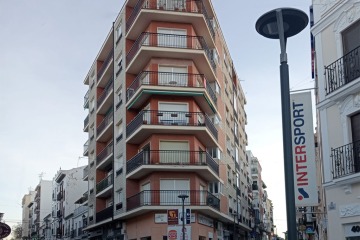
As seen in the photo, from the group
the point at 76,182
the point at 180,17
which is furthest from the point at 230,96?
the point at 76,182

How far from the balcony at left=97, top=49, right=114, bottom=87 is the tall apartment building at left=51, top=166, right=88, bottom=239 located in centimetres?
2366

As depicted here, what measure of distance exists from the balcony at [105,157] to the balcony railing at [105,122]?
1.89 meters

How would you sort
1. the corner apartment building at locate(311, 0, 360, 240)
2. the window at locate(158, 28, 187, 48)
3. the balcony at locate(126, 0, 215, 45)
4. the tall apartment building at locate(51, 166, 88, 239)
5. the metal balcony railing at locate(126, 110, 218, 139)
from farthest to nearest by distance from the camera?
the tall apartment building at locate(51, 166, 88, 239)
the window at locate(158, 28, 187, 48)
the balcony at locate(126, 0, 215, 45)
the metal balcony railing at locate(126, 110, 218, 139)
the corner apartment building at locate(311, 0, 360, 240)

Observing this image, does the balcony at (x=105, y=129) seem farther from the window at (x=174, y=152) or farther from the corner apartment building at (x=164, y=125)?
the window at (x=174, y=152)

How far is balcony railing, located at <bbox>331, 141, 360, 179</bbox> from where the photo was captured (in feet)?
44.7

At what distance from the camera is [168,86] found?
35156 millimetres

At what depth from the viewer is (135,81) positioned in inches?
1479

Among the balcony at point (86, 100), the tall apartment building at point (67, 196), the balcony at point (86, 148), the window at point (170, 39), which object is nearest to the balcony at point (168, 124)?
the window at point (170, 39)

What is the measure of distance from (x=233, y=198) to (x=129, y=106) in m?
16.3

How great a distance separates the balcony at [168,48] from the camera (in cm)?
3566

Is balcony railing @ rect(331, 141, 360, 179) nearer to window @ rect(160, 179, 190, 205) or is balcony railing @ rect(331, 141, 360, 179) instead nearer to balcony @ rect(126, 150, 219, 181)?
balcony @ rect(126, 150, 219, 181)

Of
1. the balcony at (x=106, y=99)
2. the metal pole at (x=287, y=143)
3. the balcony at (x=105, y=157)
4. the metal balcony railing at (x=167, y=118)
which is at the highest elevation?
the balcony at (x=106, y=99)

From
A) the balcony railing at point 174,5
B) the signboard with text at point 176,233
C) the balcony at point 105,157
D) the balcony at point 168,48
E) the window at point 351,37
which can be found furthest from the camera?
the balcony at point 105,157

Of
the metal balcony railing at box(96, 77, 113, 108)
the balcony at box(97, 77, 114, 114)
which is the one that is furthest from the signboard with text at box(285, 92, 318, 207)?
the metal balcony railing at box(96, 77, 113, 108)
